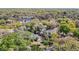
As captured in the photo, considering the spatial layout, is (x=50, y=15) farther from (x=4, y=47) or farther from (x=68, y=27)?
(x=4, y=47)

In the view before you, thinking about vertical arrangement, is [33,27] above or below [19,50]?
above

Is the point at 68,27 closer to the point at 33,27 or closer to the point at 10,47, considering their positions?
the point at 33,27
